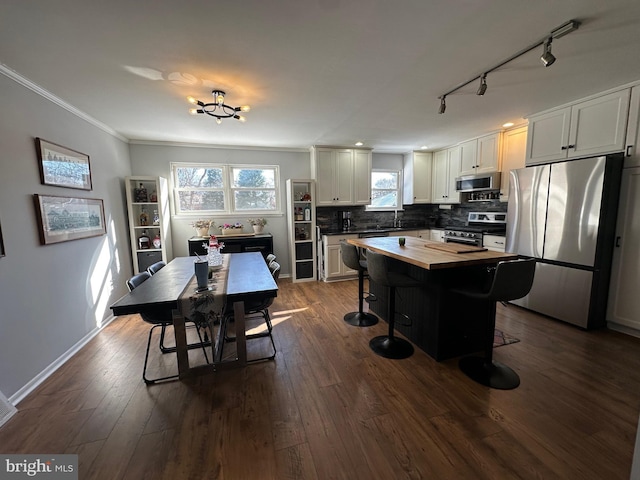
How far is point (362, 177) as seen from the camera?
4.91 metres

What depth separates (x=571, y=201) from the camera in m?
2.73

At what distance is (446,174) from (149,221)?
5.32 meters

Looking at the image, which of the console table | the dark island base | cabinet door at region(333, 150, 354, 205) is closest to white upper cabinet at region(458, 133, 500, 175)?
cabinet door at region(333, 150, 354, 205)

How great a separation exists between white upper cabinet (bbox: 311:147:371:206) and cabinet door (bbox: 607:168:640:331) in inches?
128

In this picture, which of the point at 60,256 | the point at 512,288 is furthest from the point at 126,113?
the point at 512,288

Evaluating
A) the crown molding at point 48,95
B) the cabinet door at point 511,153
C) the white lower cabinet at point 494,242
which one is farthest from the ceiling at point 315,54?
the white lower cabinet at point 494,242

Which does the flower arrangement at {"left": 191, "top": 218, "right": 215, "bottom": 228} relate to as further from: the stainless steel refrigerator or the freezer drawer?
the freezer drawer

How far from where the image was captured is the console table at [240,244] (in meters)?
4.30

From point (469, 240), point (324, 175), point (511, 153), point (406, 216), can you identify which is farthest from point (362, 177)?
point (511, 153)

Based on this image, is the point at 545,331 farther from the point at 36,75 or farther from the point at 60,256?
the point at 36,75

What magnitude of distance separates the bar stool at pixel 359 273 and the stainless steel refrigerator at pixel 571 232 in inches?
80.3

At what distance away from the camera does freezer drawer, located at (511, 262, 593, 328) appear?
2.68 m

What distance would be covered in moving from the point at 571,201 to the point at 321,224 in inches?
141

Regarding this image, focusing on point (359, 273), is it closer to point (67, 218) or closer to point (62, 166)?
point (67, 218)
